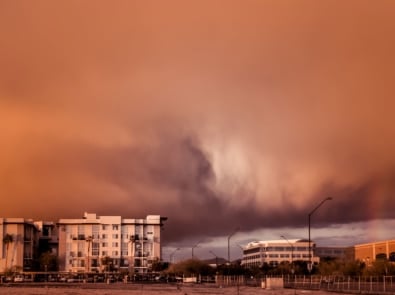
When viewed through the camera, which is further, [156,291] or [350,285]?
[350,285]

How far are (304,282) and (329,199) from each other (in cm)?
5838

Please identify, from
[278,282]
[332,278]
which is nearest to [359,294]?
[278,282]

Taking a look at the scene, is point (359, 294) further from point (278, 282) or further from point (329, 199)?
point (278, 282)

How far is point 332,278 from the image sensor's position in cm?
16250

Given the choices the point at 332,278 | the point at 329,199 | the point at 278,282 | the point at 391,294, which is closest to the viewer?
the point at 391,294

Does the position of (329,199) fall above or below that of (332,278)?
above

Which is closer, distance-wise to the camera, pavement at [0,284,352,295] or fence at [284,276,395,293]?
pavement at [0,284,352,295]

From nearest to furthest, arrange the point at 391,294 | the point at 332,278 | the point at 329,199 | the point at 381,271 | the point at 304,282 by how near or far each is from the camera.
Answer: the point at 391,294, the point at 329,199, the point at 304,282, the point at 332,278, the point at 381,271

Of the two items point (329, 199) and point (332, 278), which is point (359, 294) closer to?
point (329, 199)

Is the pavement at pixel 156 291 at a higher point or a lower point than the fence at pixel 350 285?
lower

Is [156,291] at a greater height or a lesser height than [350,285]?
lesser

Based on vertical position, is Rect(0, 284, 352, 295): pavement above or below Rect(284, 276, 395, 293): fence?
below

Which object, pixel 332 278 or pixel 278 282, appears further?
pixel 332 278

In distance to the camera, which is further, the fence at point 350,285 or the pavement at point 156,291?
the fence at point 350,285
